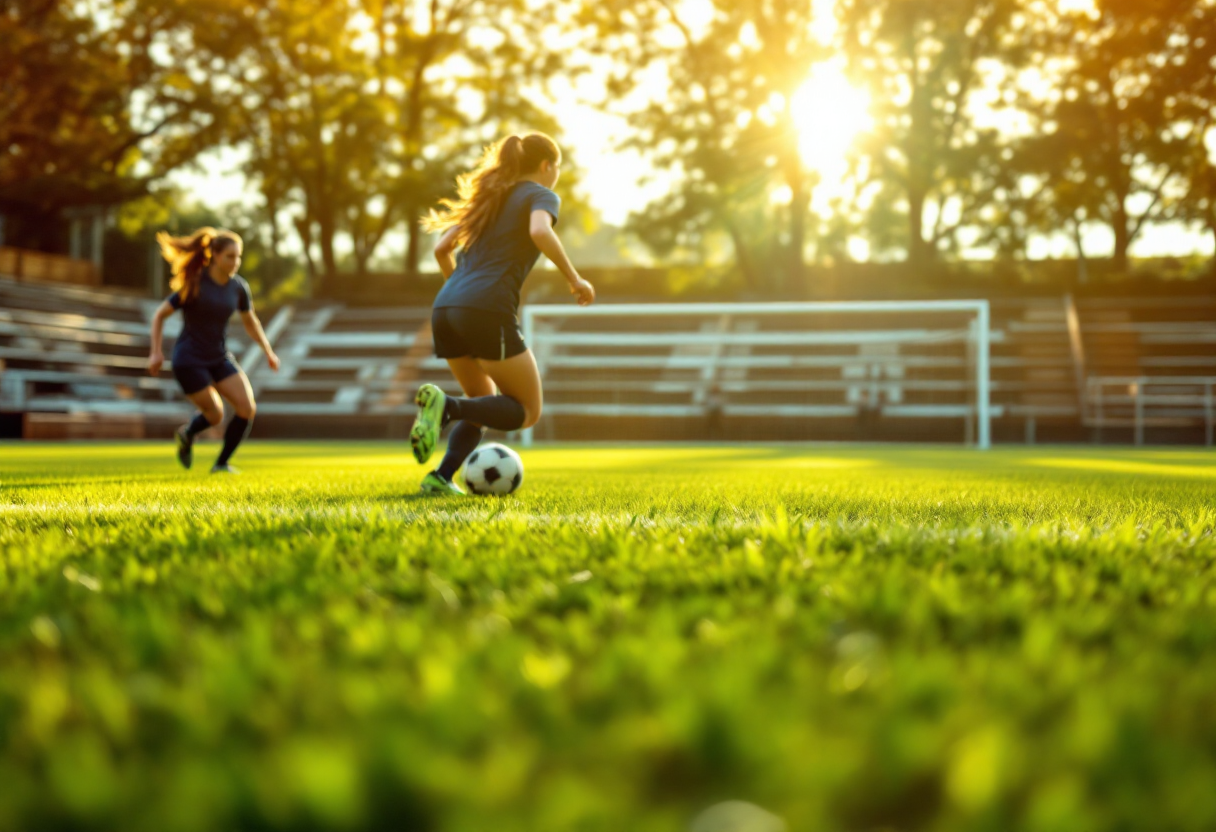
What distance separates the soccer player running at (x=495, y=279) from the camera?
5.52m

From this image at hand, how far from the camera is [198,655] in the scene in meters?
1.77

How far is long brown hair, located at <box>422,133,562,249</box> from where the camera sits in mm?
5613

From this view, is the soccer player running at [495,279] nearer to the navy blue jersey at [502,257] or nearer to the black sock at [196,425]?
the navy blue jersey at [502,257]

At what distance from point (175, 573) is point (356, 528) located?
1091 millimetres

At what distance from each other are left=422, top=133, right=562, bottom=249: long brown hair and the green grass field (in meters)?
2.38

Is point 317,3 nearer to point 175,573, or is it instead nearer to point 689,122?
point 689,122

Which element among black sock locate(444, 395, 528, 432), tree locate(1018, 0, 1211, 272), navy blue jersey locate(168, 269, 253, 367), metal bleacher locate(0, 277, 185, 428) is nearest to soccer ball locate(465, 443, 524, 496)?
black sock locate(444, 395, 528, 432)

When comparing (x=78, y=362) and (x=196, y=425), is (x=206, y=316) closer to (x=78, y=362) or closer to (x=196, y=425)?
(x=196, y=425)

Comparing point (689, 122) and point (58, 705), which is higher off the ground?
point (689, 122)

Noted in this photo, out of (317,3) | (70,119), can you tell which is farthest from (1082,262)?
(70,119)

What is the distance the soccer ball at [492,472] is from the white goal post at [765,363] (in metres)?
12.5

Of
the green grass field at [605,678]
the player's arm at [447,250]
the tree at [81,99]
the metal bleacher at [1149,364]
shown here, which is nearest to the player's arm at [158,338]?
the player's arm at [447,250]

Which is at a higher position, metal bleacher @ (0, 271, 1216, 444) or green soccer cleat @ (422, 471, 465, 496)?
metal bleacher @ (0, 271, 1216, 444)

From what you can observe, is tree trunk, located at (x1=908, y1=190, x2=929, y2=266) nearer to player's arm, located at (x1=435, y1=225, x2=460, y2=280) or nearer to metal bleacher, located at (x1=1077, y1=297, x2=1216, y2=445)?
metal bleacher, located at (x1=1077, y1=297, x2=1216, y2=445)
